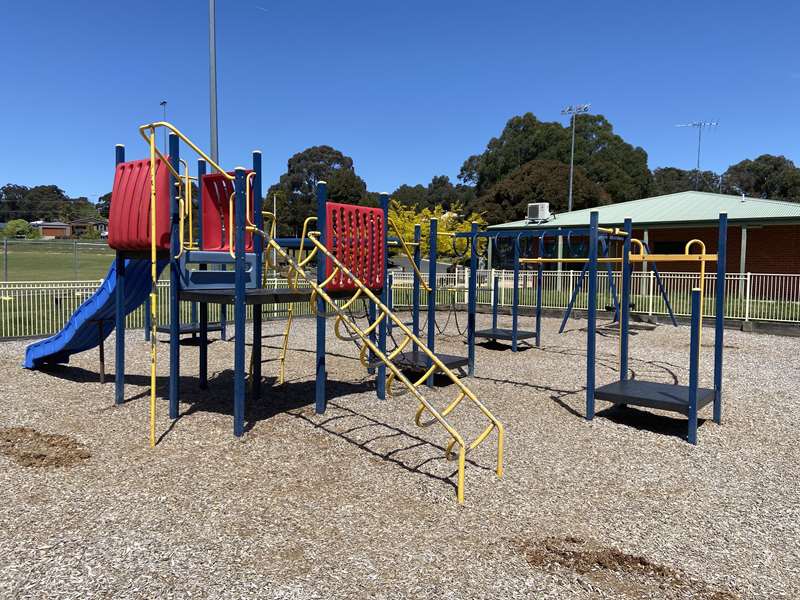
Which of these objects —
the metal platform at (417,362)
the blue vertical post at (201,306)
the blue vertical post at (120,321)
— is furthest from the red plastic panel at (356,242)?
the blue vertical post at (120,321)

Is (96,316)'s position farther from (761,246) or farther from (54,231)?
(54,231)

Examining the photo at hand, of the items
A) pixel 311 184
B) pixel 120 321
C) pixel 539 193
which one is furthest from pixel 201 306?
pixel 311 184

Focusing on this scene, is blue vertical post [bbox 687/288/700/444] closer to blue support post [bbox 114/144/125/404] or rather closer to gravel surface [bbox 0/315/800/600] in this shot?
gravel surface [bbox 0/315/800/600]

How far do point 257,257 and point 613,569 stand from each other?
5.13m

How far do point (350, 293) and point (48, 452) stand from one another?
11.5 feet

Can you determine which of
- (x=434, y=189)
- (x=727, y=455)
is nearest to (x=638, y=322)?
(x=727, y=455)

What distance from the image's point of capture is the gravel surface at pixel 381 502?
11.1 ft

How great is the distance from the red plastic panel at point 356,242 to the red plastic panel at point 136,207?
68.8 inches

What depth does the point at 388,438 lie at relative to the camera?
19.7 feet

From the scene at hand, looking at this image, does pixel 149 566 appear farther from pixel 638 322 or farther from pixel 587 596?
pixel 638 322

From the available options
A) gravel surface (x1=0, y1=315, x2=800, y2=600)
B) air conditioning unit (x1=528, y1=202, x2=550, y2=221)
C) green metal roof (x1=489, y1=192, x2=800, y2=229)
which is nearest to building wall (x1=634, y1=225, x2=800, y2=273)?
green metal roof (x1=489, y1=192, x2=800, y2=229)

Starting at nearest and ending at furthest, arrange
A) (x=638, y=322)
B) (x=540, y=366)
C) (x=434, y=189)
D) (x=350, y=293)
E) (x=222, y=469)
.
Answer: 1. (x=222, y=469)
2. (x=350, y=293)
3. (x=540, y=366)
4. (x=638, y=322)
5. (x=434, y=189)

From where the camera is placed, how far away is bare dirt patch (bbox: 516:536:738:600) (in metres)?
3.28

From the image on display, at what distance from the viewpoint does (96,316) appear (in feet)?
26.3
